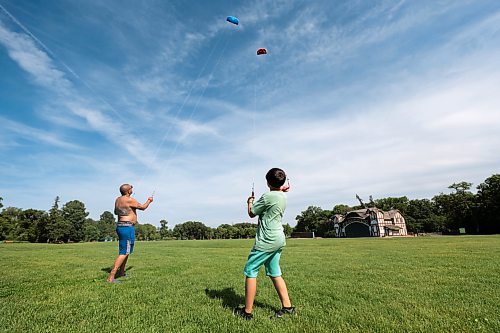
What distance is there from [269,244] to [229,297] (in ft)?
5.82

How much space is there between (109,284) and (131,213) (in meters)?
1.68

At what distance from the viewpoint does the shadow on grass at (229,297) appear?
488cm

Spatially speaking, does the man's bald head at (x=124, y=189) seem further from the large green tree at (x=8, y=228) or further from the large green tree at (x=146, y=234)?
the large green tree at (x=146, y=234)

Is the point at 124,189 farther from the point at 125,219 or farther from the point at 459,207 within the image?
the point at 459,207

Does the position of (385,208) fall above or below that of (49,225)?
above

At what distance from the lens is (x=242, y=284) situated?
6.71 m

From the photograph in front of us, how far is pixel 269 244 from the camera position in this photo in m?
4.42

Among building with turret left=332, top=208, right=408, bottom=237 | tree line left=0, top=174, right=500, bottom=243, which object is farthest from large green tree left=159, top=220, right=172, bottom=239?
building with turret left=332, top=208, right=408, bottom=237

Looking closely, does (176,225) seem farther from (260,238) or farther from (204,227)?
(260,238)

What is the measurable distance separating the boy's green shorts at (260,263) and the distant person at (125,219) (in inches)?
158

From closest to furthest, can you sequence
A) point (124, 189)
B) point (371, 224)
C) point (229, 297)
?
1. point (229, 297)
2. point (124, 189)
3. point (371, 224)

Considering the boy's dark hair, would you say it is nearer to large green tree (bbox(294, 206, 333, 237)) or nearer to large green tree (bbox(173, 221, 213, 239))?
large green tree (bbox(294, 206, 333, 237))

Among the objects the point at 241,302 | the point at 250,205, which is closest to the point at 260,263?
the point at 250,205

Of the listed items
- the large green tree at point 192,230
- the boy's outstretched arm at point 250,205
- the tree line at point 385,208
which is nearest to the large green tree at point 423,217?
the tree line at point 385,208
